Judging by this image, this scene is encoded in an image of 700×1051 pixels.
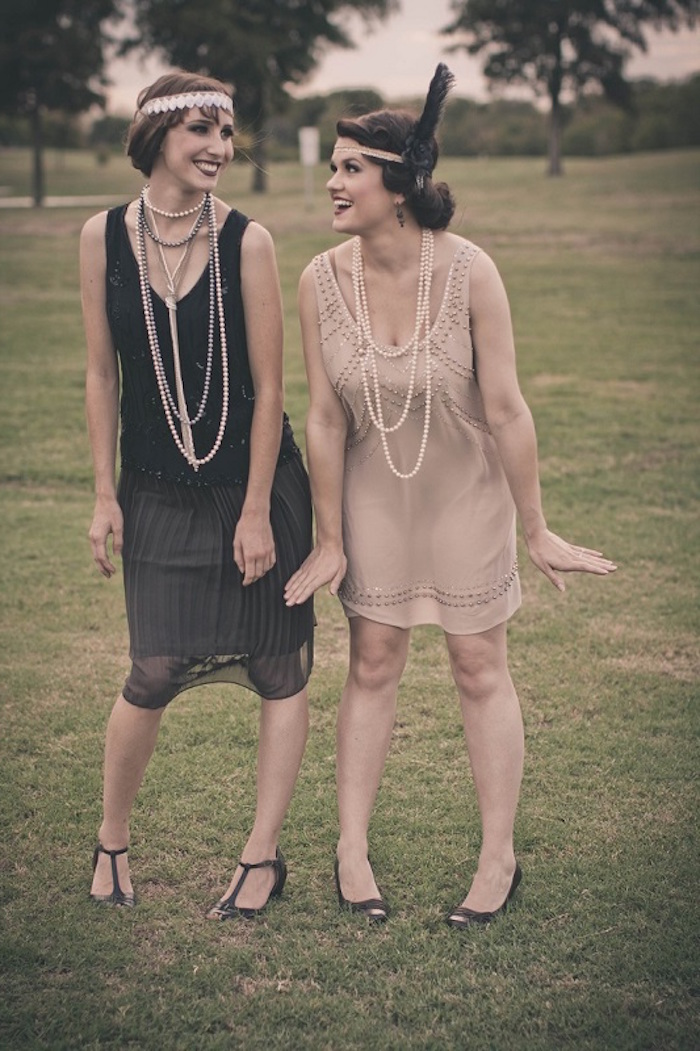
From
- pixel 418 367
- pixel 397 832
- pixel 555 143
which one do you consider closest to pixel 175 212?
pixel 418 367

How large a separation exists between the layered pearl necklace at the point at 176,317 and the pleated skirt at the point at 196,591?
15 cm

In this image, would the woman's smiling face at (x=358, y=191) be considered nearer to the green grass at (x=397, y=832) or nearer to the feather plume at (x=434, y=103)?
the feather plume at (x=434, y=103)

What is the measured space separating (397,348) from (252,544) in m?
0.62

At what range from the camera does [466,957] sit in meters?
3.08

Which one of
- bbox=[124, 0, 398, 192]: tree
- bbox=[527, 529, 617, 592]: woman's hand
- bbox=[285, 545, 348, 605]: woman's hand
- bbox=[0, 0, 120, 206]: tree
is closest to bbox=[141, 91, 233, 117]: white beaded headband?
bbox=[285, 545, 348, 605]: woman's hand

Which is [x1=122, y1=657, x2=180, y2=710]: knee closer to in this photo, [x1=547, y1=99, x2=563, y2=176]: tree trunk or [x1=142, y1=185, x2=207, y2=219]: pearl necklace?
[x1=142, y1=185, x2=207, y2=219]: pearl necklace

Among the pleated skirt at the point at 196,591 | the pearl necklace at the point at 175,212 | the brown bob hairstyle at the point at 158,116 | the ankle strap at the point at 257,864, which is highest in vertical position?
the brown bob hairstyle at the point at 158,116

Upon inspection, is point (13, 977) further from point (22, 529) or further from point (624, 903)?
point (22, 529)

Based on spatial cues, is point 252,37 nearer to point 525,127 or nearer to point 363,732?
point 525,127

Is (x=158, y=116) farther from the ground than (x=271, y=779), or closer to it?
farther from the ground

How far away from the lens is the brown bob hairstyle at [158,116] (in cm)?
294

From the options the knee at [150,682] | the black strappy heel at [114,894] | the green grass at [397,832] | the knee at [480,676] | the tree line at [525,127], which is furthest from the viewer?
the tree line at [525,127]

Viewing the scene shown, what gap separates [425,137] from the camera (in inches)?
117

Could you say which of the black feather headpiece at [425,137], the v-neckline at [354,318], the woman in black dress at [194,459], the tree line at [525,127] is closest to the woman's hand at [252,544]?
the woman in black dress at [194,459]
